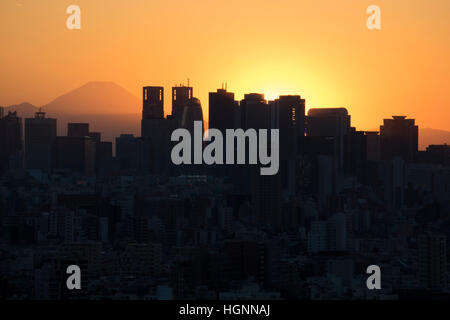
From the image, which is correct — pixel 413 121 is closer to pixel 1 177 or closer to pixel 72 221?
pixel 72 221

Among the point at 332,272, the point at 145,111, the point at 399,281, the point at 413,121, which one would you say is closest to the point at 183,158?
the point at 145,111

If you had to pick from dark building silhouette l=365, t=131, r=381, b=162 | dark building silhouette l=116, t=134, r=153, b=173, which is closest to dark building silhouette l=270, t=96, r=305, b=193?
dark building silhouette l=365, t=131, r=381, b=162

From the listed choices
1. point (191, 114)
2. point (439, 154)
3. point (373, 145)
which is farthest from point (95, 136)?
point (439, 154)

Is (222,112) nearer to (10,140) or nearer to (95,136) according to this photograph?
(95,136)

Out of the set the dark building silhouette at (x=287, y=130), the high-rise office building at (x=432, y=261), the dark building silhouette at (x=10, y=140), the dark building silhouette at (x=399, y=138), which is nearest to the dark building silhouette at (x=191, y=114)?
the dark building silhouette at (x=287, y=130)

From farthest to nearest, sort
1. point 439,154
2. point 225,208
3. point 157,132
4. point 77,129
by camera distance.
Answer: point 157,132
point 439,154
point 77,129
point 225,208
